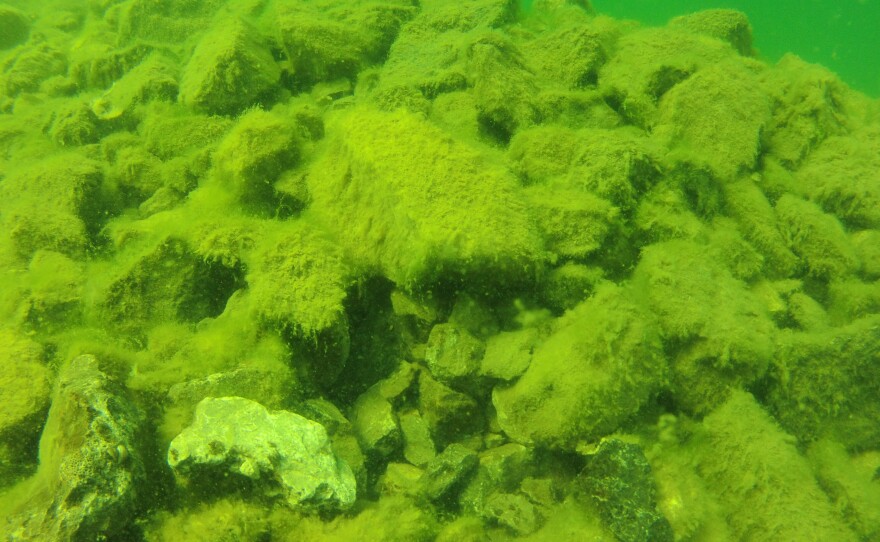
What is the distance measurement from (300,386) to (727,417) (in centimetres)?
284

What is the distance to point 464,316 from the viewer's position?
3.32 meters

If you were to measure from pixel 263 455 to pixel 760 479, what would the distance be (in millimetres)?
2955

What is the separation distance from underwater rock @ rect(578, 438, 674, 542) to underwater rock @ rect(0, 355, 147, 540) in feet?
8.50

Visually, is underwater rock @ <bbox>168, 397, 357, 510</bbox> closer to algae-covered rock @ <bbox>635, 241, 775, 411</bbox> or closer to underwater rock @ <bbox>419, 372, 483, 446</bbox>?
underwater rock @ <bbox>419, 372, 483, 446</bbox>

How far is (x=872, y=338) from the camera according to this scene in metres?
3.20

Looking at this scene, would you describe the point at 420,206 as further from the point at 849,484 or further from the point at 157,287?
the point at 849,484

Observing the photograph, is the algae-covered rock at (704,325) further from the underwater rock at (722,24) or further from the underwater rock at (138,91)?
the underwater rock at (138,91)

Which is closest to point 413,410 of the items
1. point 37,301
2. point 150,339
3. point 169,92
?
point 150,339

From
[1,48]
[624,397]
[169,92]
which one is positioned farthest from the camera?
[1,48]

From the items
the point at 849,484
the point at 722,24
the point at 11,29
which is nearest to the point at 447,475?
the point at 849,484

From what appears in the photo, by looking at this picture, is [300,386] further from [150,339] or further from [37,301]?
[37,301]

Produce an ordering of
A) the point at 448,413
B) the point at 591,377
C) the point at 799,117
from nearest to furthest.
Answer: the point at 591,377 → the point at 448,413 → the point at 799,117

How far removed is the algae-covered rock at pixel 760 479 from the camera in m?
2.72

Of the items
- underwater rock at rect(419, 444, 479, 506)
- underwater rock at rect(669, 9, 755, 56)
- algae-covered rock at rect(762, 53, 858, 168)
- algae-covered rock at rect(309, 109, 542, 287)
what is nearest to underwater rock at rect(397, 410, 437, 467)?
underwater rock at rect(419, 444, 479, 506)
